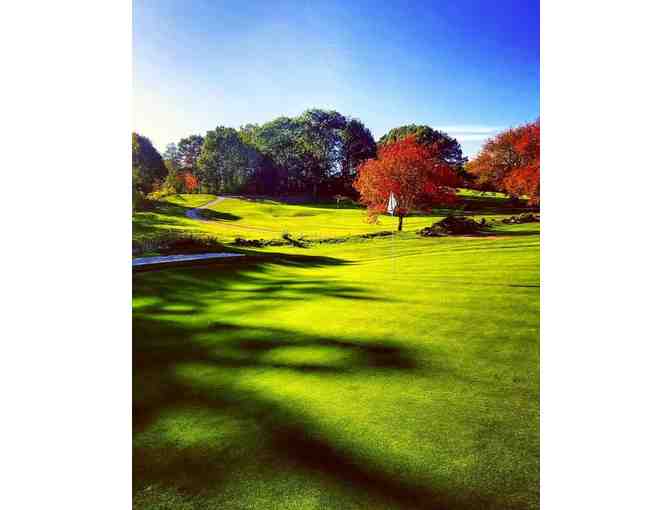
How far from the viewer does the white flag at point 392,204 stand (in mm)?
4074

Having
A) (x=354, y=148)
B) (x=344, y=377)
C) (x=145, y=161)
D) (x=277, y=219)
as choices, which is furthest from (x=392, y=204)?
(x=145, y=161)

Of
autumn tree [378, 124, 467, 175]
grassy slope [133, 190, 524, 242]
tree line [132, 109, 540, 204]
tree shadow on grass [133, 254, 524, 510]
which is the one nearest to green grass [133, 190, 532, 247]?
grassy slope [133, 190, 524, 242]

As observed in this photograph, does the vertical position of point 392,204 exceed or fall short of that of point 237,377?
it exceeds it

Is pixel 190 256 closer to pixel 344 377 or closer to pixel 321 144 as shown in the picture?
pixel 321 144

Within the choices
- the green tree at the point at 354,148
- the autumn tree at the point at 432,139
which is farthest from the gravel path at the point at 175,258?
the autumn tree at the point at 432,139

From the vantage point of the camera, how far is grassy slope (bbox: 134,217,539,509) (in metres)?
2.33

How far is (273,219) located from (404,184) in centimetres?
105

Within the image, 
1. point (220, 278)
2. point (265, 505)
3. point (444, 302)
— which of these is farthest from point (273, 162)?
point (265, 505)

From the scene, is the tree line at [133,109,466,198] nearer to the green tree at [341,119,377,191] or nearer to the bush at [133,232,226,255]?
the green tree at [341,119,377,191]

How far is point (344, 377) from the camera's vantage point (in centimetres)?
306

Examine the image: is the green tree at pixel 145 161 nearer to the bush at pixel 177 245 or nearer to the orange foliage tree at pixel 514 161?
the bush at pixel 177 245

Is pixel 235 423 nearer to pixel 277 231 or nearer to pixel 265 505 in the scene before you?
pixel 265 505
